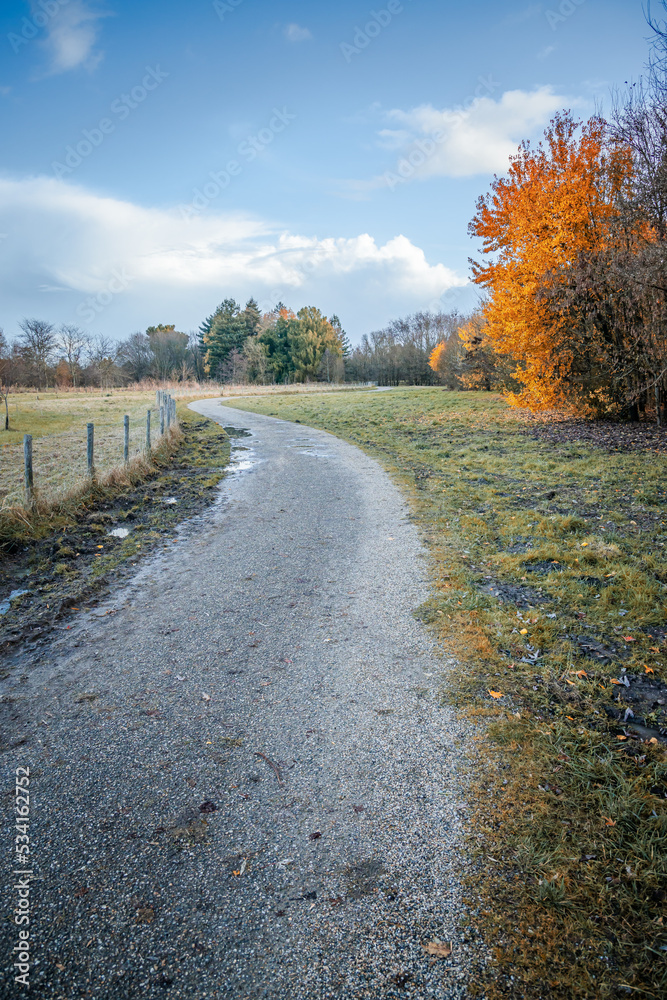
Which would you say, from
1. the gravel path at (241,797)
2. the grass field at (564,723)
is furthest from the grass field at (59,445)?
the grass field at (564,723)

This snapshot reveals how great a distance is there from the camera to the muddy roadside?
496cm

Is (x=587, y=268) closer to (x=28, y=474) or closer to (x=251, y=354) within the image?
(x=28, y=474)

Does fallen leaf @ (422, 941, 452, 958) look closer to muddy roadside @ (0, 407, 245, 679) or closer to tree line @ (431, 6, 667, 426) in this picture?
muddy roadside @ (0, 407, 245, 679)

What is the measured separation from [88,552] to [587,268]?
1447 centimetres

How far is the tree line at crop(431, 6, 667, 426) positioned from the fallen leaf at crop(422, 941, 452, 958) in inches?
497

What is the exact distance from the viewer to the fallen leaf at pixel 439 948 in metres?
2.03

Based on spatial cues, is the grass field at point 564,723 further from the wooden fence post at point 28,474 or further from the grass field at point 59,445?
the grass field at point 59,445

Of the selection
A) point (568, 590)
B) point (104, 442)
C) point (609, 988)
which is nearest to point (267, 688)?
point (609, 988)

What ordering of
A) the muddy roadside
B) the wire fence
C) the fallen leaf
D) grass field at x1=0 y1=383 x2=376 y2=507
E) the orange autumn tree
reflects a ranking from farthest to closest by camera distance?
1. the orange autumn tree
2. grass field at x1=0 y1=383 x2=376 y2=507
3. the wire fence
4. the muddy roadside
5. the fallen leaf

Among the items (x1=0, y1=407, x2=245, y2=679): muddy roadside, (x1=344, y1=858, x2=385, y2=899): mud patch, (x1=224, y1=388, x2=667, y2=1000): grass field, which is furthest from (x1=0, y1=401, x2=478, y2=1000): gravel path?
(x1=0, y1=407, x2=245, y2=679): muddy roadside

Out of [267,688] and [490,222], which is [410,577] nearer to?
[267,688]

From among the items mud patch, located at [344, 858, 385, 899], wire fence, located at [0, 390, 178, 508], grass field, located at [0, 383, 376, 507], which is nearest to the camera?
mud patch, located at [344, 858, 385, 899]

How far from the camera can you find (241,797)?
2.82 m

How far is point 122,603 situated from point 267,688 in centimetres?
240
